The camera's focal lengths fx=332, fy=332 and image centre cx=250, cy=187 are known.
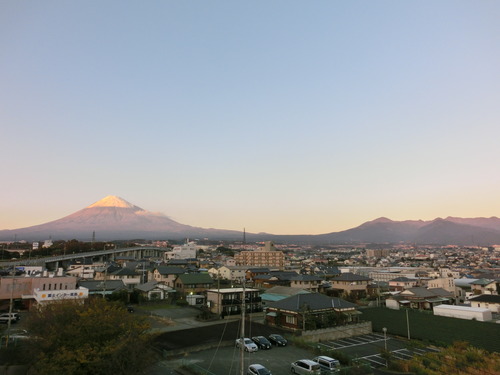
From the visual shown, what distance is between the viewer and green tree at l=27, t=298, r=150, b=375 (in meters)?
12.9

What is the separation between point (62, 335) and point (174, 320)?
15951mm

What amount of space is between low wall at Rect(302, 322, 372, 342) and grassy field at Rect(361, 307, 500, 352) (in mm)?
1479

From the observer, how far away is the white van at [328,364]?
54.0ft

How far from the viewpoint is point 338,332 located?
2433 cm

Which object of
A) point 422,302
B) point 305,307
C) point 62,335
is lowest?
point 422,302

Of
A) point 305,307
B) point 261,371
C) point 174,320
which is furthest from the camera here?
point 174,320

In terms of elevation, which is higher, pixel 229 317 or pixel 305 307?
pixel 305 307

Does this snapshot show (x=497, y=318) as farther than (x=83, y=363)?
Yes

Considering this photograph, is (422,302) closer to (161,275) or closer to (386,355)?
(386,355)

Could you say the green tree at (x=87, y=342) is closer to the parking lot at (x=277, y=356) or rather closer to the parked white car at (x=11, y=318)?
the parking lot at (x=277, y=356)

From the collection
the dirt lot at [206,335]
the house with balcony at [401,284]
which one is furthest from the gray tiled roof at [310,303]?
the house with balcony at [401,284]

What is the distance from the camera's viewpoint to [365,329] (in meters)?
26.0

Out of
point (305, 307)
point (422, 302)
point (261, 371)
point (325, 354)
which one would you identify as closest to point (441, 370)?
point (325, 354)

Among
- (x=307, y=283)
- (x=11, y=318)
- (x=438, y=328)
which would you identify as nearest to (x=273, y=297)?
(x=307, y=283)
